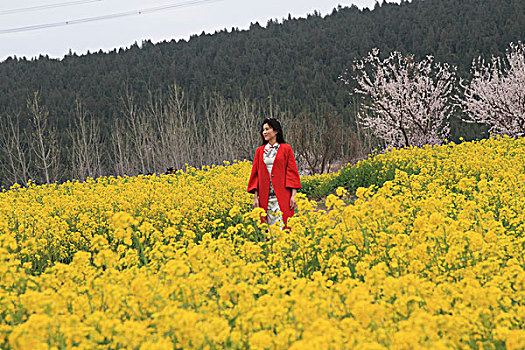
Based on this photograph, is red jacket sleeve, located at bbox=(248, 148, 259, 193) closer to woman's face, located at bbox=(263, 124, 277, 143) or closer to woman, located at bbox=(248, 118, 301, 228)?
woman, located at bbox=(248, 118, 301, 228)

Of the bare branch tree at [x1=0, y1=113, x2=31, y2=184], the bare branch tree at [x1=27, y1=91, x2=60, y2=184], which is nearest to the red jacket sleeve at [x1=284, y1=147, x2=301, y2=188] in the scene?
the bare branch tree at [x1=27, y1=91, x2=60, y2=184]

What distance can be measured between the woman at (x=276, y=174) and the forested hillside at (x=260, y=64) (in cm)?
4641

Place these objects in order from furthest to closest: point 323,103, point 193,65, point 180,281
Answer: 1. point 193,65
2. point 323,103
3. point 180,281

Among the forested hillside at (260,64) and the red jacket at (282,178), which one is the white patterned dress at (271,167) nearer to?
the red jacket at (282,178)

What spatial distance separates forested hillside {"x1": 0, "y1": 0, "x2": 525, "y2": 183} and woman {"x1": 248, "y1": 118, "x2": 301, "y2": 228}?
46.4 m

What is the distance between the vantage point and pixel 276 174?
6.86 metres

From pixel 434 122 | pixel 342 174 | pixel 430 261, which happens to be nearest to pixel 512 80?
pixel 434 122

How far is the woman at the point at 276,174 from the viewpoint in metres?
6.84

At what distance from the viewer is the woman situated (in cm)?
684

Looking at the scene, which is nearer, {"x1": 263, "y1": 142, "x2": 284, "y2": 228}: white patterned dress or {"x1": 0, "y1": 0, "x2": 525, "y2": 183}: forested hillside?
{"x1": 263, "y1": 142, "x2": 284, "y2": 228}: white patterned dress

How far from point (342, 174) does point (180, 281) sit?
12.7 metres

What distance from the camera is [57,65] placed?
291ft

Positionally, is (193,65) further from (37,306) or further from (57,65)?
(37,306)

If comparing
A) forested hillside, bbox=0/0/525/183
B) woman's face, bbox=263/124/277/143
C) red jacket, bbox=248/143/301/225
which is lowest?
red jacket, bbox=248/143/301/225
